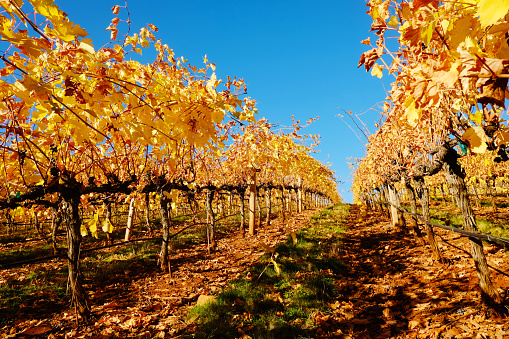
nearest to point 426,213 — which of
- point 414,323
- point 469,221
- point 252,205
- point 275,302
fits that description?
point 469,221

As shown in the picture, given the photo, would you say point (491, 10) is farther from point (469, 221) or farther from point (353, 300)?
point (353, 300)

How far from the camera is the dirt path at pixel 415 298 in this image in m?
3.37

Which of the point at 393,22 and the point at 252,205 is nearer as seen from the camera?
the point at 393,22

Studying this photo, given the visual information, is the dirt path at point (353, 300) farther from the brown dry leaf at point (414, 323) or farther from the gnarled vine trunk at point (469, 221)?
the gnarled vine trunk at point (469, 221)

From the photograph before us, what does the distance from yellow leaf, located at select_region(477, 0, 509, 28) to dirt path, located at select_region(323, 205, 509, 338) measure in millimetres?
3308

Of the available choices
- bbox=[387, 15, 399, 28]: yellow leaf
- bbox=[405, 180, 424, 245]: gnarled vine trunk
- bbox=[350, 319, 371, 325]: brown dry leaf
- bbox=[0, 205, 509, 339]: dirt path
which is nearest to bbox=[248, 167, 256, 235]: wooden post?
bbox=[0, 205, 509, 339]: dirt path

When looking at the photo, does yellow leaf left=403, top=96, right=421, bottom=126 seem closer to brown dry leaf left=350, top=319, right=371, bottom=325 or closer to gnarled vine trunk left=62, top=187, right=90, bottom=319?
brown dry leaf left=350, top=319, right=371, bottom=325

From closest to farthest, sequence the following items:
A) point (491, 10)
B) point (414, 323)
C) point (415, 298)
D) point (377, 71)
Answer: point (491, 10) → point (377, 71) → point (414, 323) → point (415, 298)

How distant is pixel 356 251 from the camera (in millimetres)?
7867

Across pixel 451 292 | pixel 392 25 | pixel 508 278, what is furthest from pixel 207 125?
pixel 508 278

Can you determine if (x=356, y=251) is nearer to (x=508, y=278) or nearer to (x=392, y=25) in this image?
(x=508, y=278)

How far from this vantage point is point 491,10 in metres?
0.66

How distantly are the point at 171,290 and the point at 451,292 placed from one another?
589 cm

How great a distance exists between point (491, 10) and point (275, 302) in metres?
4.98
